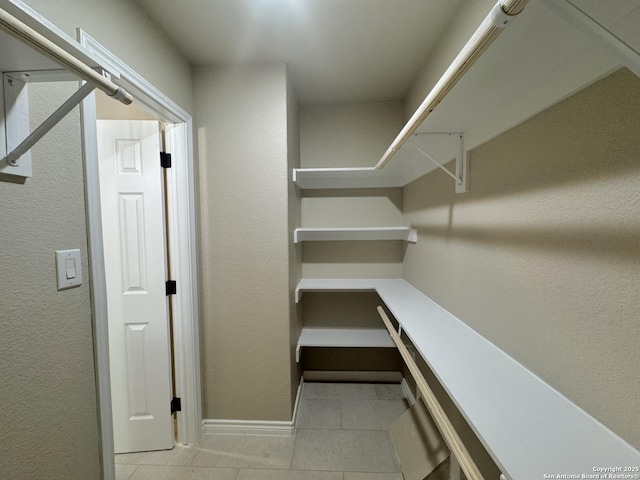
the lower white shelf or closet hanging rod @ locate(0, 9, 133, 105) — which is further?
the lower white shelf

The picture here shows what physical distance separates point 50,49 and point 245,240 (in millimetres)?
1281

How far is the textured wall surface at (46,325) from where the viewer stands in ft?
2.47

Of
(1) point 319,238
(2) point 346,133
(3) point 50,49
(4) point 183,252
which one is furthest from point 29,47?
(2) point 346,133

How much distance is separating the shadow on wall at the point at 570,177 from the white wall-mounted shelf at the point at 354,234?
3.00ft

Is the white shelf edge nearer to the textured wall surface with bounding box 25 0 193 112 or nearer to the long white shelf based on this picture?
the long white shelf

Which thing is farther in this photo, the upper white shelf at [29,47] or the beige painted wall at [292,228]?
the beige painted wall at [292,228]

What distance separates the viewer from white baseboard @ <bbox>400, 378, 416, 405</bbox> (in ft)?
6.67

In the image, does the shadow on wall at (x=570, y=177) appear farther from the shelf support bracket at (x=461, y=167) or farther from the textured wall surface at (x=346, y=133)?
the textured wall surface at (x=346, y=133)

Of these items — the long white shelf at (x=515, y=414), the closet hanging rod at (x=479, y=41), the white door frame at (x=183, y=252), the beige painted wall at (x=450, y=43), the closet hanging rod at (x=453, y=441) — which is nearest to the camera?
the closet hanging rod at (x=479, y=41)

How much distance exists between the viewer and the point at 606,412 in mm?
589

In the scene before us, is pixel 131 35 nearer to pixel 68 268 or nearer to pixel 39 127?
pixel 39 127

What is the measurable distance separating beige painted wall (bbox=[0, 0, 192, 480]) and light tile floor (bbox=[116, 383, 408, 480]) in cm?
75

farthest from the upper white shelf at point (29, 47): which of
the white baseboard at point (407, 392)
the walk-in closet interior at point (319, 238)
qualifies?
the white baseboard at point (407, 392)

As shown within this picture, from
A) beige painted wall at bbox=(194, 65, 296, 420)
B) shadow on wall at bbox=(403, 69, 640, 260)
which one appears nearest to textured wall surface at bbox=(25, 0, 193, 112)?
beige painted wall at bbox=(194, 65, 296, 420)
